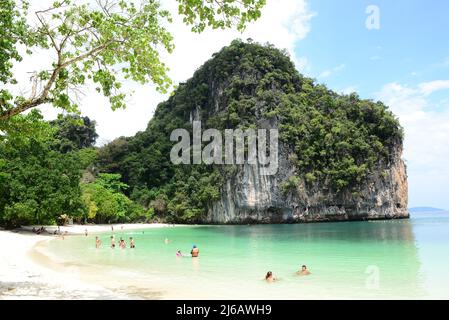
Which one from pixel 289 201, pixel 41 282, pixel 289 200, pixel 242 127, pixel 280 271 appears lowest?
pixel 280 271

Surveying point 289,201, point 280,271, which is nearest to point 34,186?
point 280,271

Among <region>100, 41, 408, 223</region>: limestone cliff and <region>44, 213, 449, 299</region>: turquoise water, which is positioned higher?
<region>100, 41, 408, 223</region>: limestone cliff

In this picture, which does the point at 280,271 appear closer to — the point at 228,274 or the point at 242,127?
the point at 228,274

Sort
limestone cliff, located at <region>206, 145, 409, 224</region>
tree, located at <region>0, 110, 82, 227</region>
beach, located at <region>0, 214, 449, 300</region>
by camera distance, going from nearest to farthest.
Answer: beach, located at <region>0, 214, 449, 300</region>
tree, located at <region>0, 110, 82, 227</region>
limestone cliff, located at <region>206, 145, 409, 224</region>

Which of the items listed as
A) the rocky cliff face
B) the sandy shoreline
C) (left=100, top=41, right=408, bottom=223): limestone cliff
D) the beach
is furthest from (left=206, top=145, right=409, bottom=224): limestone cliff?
the sandy shoreline

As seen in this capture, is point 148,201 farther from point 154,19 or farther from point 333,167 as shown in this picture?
point 154,19

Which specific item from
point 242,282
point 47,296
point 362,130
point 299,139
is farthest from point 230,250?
point 362,130

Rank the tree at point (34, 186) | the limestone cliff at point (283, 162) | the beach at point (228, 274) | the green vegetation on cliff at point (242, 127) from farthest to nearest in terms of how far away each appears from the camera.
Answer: the green vegetation on cliff at point (242, 127)
the limestone cliff at point (283, 162)
the tree at point (34, 186)
the beach at point (228, 274)

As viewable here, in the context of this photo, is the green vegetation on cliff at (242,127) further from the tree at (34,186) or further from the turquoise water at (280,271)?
the turquoise water at (280,271)

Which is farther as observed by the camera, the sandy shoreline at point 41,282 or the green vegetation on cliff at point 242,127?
the green vegetation on cliff at point 242,127

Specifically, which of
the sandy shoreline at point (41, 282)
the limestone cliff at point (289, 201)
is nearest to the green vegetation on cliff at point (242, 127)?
the limestone cliff at point (289, 201)

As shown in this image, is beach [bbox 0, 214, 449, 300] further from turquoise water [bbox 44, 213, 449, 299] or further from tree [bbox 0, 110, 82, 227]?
tree [bbox 0, 110, 82, 227]

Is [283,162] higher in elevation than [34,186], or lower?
higher

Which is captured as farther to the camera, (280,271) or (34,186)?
(34,186)
